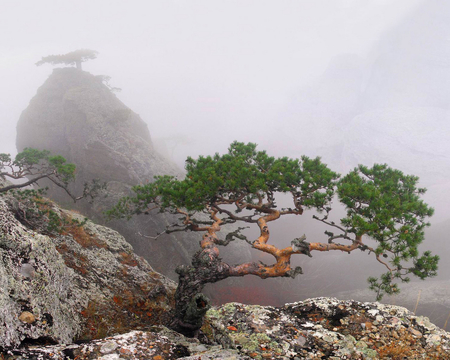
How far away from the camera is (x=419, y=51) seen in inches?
3546

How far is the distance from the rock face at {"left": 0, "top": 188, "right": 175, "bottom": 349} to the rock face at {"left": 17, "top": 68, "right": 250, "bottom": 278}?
12.8 meters

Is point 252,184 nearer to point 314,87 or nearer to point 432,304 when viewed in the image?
point 432,304

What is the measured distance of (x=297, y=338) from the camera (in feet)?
20.3

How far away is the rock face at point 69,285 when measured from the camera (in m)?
4.70

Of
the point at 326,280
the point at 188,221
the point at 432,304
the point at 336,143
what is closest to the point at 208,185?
the point at 188,221

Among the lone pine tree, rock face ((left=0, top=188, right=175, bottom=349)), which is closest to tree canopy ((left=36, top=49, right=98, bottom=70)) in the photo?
rock face ((left=0, top=188, right=175, bottom=349))

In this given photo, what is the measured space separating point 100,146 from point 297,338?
33.2m

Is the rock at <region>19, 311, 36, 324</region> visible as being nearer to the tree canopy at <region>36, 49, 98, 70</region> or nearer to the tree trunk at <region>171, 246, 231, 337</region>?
the tree trunk at <region>171, 246, 231, 337</region>

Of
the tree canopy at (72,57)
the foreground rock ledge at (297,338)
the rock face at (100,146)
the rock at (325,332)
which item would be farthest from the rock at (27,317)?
the tree canopy at (72,57)

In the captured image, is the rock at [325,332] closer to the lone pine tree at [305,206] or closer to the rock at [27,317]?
the lone pine tree at [305,206]

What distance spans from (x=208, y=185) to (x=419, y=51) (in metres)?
118

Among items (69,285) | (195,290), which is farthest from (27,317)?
(195,290)

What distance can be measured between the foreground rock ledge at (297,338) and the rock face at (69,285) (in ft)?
3.13

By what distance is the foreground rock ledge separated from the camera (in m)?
5.04
